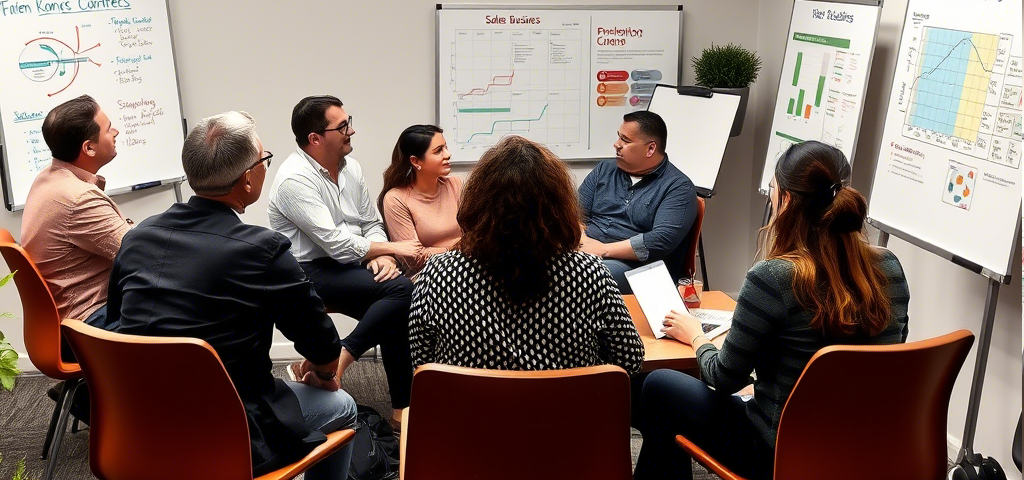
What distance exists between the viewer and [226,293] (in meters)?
1.98

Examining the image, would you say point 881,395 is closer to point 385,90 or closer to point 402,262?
point 402,262

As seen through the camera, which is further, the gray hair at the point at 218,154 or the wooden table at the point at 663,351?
the wooden table at the point at 663,351

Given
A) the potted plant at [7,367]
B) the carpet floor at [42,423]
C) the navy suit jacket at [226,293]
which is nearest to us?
the potted plant at [7,367]

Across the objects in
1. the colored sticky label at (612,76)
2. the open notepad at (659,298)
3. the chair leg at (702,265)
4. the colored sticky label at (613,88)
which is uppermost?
the colored sticky label at (612,76)

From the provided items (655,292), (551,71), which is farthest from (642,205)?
(655,292)

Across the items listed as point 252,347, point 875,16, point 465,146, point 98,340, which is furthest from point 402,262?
point 875,16

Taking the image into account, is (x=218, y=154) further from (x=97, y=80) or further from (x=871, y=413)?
(x=97, y=80)

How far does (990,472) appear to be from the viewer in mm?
2721

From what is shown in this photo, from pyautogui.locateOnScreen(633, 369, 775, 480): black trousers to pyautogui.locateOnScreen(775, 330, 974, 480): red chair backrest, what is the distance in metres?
0.14

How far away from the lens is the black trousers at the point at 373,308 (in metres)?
3.38

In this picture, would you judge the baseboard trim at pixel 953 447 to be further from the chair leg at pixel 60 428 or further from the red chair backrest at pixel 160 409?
the chair leg at pixel 60 428

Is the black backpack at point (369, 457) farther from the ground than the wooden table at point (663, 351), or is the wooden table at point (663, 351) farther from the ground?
the wooden table at point (663, 351)

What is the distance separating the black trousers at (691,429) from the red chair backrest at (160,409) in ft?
3.34

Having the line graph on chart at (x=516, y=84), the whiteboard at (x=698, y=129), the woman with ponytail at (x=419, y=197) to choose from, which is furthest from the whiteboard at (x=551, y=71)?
the woman with ponytail at (x=419, y=197)
